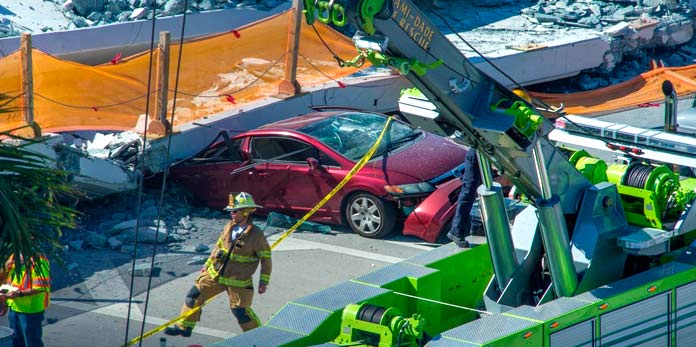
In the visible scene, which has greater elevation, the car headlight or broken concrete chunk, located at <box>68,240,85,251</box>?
the car headlight

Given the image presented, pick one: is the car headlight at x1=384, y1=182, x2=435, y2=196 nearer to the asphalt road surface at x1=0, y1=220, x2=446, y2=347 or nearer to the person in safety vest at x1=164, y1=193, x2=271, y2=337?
the asphalt road surface at x1=0, y1=220, x2=446, y2=347

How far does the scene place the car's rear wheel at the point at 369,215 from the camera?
13.6 m

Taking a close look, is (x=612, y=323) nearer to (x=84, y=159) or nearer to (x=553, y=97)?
(x=84, y=159)

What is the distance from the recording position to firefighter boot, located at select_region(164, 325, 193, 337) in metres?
10.5

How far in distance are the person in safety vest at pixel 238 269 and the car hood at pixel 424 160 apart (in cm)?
348

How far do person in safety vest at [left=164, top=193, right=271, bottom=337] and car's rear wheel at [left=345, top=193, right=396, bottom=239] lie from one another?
3.40 m

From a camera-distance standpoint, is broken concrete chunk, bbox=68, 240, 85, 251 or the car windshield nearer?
broken concrete chunk, bbox=68, 240, 85, 251

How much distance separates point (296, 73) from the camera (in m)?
17.3

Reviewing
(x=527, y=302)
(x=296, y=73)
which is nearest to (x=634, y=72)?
(x=296, y=73)

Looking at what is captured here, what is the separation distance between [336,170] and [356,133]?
0.78 m

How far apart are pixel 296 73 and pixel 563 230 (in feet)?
30.2

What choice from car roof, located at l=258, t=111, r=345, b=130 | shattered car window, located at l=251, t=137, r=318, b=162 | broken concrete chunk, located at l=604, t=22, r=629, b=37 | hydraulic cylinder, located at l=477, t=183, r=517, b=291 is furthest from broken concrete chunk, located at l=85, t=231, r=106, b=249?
broken concrete chunk, located at l=604, t=22, r=629, b=37

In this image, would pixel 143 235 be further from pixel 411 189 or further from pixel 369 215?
pixel 411 189

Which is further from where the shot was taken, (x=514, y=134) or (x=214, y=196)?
(x=214, y=196)
